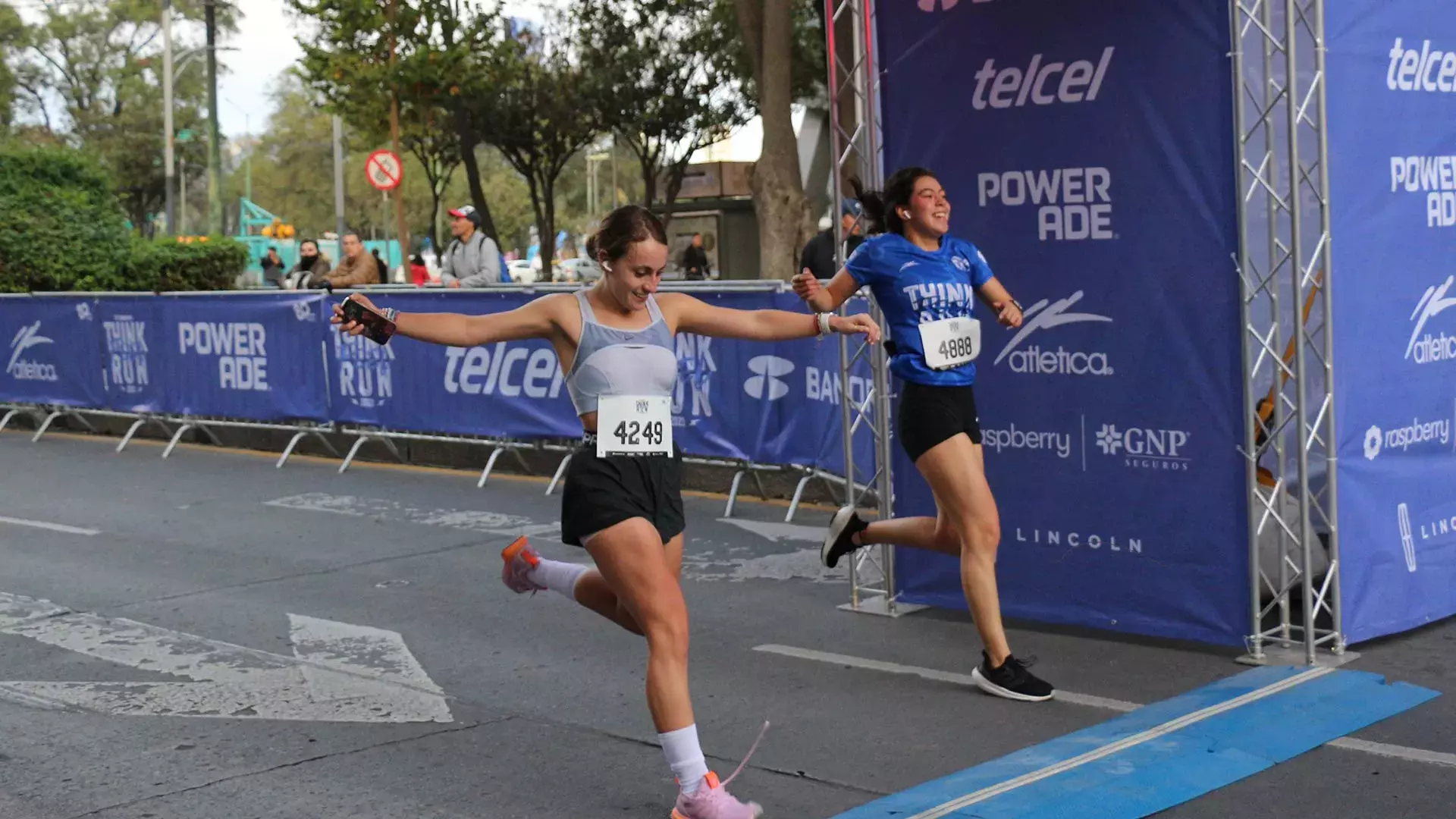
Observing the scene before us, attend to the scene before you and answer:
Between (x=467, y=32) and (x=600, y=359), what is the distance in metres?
31.4

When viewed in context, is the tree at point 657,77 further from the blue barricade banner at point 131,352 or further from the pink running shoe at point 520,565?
the pink running shoe at point 520,565

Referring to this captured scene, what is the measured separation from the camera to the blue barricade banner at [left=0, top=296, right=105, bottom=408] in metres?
17.6

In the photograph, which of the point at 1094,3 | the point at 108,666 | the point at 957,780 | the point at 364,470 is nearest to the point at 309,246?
the point at 364,470

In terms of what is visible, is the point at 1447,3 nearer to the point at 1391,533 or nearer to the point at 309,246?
the point at 1391,533

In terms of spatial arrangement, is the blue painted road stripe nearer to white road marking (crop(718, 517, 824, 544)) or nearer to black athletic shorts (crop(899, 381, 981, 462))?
black athletic shorts (crop(899, 381, 981, 462))

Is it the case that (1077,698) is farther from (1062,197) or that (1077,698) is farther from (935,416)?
(1062,197)

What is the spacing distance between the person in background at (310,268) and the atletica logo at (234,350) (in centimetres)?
266

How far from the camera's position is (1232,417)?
6.73 meters

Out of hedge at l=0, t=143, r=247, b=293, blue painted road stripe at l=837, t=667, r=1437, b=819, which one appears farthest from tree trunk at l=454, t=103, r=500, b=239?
blue painted road stripe at l=837, t=667, r=1437, b=819

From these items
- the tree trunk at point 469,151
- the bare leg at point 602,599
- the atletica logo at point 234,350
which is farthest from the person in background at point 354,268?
the tree trunk at point 469,151

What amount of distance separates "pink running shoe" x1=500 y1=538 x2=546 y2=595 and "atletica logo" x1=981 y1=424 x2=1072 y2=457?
2.30 meters

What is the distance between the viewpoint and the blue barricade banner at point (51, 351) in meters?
17.6

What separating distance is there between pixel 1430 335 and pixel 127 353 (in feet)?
44.1

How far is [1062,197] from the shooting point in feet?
23.8
